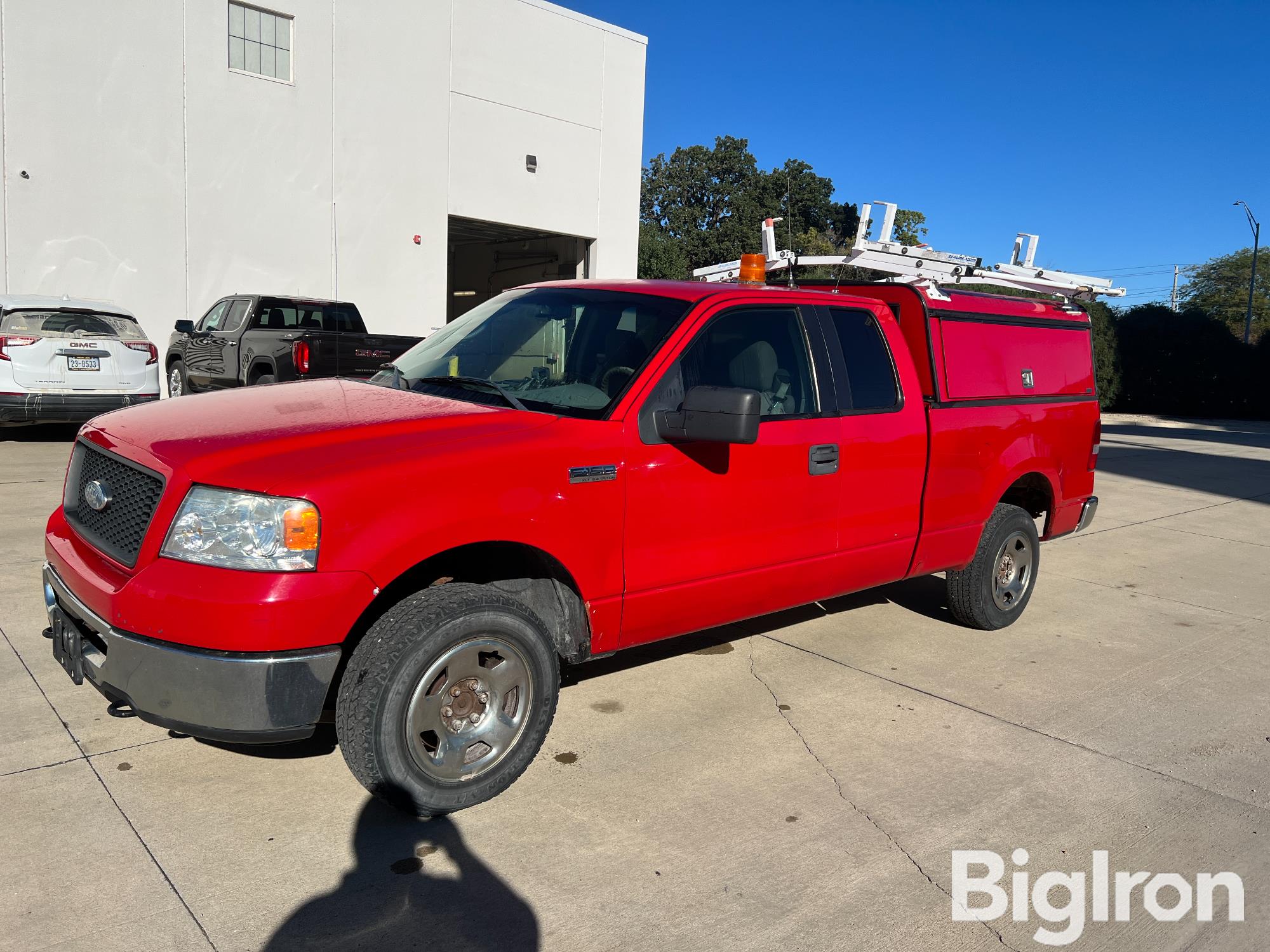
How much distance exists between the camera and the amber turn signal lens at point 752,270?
525 cm

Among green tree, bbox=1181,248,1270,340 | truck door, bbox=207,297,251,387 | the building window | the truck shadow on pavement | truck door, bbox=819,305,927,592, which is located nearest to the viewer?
the truck shadow on pavement

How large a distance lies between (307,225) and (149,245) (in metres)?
2.78

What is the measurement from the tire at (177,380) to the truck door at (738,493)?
11.9 meters

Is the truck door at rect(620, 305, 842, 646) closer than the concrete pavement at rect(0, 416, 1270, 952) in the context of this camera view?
No

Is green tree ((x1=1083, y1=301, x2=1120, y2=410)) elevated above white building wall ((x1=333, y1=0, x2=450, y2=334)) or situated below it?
below

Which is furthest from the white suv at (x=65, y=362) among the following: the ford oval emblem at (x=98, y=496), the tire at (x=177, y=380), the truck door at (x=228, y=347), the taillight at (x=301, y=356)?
the ford oval emblem at (x=98, y=496)

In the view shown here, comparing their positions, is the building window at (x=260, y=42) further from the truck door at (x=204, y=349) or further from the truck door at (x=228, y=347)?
the truck door at (x=228, y=347)

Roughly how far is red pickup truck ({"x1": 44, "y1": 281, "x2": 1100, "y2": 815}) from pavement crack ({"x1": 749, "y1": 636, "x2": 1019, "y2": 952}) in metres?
0.52

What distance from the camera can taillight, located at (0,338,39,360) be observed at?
35.0 feet

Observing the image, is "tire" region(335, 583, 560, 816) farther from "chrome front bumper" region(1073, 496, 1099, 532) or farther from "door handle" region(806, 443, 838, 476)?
"chrome front bumper" region(1073, 496, 1099, 532)

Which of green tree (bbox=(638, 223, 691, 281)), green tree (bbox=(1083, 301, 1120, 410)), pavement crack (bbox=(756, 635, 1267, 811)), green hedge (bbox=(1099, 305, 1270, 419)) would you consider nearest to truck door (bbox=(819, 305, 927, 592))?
pavement crack (bbox=(756, 635, 1267, 811))

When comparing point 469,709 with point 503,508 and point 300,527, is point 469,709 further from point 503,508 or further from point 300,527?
point 300,527

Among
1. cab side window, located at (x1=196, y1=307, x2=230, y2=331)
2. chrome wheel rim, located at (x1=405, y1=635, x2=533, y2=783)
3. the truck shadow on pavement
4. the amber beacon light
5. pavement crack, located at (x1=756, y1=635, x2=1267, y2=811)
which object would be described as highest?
the amber beacon light

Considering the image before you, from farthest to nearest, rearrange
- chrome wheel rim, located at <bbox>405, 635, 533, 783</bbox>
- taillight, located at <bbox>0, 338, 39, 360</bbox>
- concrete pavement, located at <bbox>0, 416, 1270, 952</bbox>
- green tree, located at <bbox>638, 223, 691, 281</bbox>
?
green tree, located at <bbox>638, 223, 691, 281</bbox> < taillight, located at <bbox>0, 338, 39, 360</bbox> < chrome wheel rim, located at <bbox>405, 635, 533, 783</bbox> < concrete pavement, located at <bbox>0, 416, 1270, 952</bbox>
